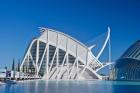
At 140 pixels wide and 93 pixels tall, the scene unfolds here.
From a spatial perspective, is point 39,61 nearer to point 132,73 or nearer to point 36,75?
point 36,75

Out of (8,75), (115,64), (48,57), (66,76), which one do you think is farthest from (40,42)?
(8,75)

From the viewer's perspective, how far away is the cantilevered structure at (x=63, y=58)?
159m

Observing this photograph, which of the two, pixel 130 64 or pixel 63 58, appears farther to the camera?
pixel 63 58

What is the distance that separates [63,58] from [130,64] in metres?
31.2

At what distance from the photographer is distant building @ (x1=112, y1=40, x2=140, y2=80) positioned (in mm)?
147625

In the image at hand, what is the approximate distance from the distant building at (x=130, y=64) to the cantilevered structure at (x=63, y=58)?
8.02 m

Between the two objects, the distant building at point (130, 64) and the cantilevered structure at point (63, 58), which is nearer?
the distant building at point (130, 64)

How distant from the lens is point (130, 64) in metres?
154

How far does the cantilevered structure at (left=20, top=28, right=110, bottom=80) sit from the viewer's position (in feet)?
522

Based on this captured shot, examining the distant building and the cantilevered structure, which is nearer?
the distant building

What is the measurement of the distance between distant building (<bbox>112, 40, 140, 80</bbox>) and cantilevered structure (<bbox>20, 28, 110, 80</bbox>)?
802 centimetres

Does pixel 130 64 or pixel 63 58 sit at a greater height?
pixel 63 58

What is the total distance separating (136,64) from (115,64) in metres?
19.1

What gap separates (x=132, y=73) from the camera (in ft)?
512
